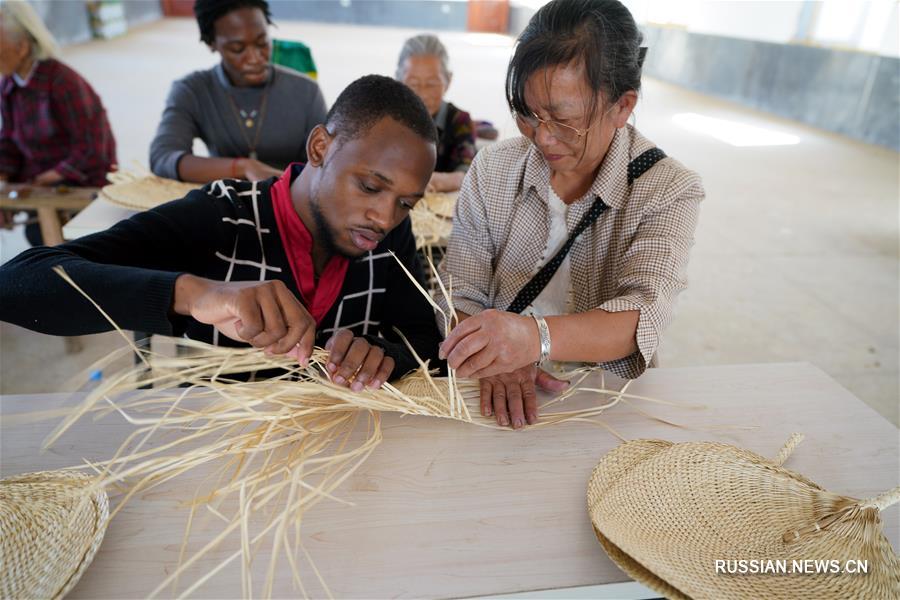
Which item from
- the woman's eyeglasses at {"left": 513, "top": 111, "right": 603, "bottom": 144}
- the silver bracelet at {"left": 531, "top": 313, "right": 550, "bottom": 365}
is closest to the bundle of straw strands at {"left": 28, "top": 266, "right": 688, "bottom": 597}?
the silver bracelet at {"left": 531, "top": 313, "right": 550, "bottom": 365}

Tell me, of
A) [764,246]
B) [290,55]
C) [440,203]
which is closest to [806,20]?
[764,246]

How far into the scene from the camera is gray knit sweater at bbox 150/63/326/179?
2.40 metres

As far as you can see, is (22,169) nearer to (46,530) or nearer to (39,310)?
(39,310)

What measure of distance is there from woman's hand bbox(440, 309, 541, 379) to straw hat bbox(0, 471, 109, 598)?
532mm

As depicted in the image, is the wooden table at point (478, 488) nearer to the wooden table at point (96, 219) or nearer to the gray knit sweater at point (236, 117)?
the wooden table at point (96, 219)

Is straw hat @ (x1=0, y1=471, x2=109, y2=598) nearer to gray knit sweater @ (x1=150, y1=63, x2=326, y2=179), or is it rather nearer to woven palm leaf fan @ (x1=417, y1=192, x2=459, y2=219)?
woven palm leaf fan @ (x1=417, y1=192, x2=459, y2=219)

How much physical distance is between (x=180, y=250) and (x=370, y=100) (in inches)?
18.5

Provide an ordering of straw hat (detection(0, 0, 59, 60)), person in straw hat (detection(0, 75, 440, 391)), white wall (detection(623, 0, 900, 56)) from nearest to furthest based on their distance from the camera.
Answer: person in straw hat (detection(0, 75, 440, 391))
straw hat (detection(0, 0, 59, 60))
white wall (detection(623, 0, 900, 56))

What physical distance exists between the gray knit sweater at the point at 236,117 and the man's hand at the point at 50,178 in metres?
0.73

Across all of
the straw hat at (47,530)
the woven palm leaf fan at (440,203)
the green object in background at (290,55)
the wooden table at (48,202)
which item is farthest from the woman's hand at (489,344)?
the green object in background at (290,55)

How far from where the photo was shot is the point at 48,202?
2.52m

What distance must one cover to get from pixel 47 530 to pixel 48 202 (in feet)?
7.16

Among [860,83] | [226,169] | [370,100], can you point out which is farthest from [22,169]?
[860,83]

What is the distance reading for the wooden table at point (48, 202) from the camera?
8.20 feet
